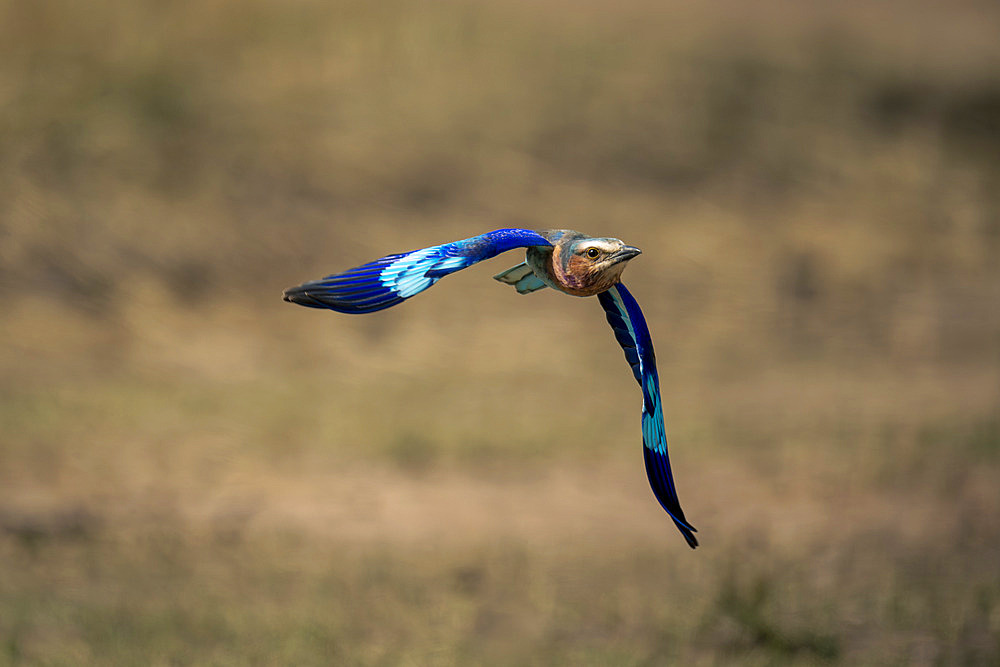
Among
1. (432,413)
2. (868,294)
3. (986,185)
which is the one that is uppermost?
(986,185)

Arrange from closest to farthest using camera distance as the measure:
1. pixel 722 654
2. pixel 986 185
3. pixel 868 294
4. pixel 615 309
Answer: pixel 615 309
pixel 722 654
pixel 868 294
pixel 986 185

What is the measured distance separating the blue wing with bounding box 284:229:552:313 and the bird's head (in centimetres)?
9

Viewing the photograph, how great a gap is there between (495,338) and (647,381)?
9861mm

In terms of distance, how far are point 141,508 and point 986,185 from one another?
12002 millimetres

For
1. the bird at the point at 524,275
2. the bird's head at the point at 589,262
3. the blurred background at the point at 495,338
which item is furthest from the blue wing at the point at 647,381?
the blurred background at the point at 495,338

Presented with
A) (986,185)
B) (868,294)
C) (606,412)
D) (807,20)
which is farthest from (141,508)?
(986,185)

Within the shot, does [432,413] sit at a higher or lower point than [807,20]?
lower

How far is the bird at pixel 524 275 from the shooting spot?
2650mm

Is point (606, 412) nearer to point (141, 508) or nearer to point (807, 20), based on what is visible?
point (141, 508)

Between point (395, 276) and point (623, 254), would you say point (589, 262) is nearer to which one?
point (623, 254)

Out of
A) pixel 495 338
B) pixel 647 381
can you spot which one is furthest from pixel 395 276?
pixel 495 338

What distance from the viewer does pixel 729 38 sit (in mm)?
15156

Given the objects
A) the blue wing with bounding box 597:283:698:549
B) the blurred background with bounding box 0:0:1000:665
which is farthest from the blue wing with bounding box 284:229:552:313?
the blurred background with bounding box 0:0:1000:665

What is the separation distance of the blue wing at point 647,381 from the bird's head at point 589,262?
0.88 feet
